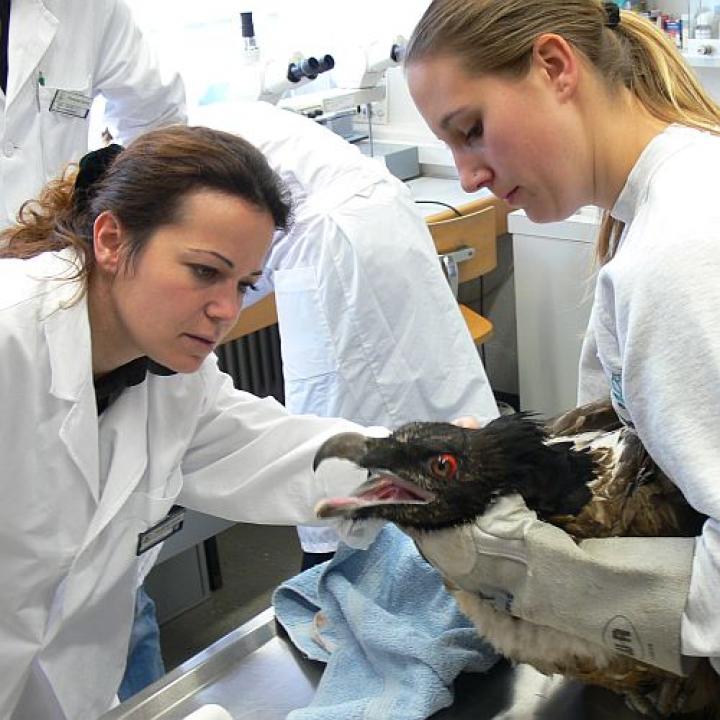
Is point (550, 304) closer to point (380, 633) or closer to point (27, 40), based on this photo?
point (27, 40)

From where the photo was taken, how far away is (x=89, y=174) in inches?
51.7

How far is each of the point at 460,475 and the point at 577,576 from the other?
0.15 metres

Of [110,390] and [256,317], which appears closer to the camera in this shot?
[110,390]

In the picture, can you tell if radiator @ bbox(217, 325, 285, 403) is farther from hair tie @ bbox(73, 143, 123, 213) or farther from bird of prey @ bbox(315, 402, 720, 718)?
bird of prey @ bbox(315, 402, 720, 718)

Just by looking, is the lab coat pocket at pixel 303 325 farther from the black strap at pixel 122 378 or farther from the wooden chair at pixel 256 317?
the black strap at pixel 122 378

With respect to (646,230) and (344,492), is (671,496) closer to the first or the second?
(646,230)

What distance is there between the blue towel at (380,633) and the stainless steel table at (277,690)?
2cm

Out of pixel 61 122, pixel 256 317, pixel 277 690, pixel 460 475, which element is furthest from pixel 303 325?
pixel 460 475

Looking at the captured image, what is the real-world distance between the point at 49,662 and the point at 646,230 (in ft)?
3.04

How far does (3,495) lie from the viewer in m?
1.16

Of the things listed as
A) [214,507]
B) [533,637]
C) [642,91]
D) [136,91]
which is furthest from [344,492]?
[136,91]

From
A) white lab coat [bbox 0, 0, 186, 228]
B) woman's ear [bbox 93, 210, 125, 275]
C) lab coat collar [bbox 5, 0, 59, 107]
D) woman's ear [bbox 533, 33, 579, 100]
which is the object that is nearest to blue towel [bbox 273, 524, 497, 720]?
woman's ear [bbox 93, 210, 125, 275]

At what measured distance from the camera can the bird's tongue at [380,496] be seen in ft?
3.15

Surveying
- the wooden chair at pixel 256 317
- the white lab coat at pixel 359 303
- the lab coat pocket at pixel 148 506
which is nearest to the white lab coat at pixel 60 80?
the white lab coat at pixel 359 303
